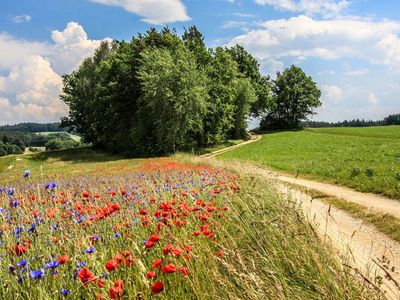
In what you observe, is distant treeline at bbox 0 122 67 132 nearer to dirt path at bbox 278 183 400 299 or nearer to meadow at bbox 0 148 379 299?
dirt path at bbox 278 183 400 299

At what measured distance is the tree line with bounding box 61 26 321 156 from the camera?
3888 cm

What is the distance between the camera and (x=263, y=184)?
30.7ft

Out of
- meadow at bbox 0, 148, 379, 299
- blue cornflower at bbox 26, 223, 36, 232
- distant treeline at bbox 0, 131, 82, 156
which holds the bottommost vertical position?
distant treeline at bbox 0, 131, 82, 156

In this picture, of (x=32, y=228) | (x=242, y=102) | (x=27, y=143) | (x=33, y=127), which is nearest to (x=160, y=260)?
(x=32, y=228)

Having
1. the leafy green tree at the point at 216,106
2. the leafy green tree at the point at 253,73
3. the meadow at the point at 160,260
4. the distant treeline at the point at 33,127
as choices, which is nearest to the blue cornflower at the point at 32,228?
the meadow at the point at 160,260

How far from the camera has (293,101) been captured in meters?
81.5

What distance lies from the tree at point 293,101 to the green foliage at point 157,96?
22.5 metres

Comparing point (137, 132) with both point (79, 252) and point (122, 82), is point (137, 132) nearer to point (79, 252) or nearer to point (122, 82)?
point (122, 82)

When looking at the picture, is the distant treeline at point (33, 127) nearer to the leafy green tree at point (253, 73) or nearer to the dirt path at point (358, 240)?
the leafy green tree at point (253, 73)

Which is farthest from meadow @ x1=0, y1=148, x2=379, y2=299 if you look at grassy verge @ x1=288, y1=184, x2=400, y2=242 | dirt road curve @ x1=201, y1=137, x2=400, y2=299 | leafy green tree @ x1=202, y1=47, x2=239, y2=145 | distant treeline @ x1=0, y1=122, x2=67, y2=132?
distant treeline @ x1=0, y1=122, x2=67, y2=132

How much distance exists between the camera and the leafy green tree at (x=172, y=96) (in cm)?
3834

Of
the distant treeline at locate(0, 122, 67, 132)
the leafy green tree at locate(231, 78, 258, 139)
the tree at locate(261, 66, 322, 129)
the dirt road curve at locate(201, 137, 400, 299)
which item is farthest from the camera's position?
the distant treeline at locate(0, 122, 67, 132)

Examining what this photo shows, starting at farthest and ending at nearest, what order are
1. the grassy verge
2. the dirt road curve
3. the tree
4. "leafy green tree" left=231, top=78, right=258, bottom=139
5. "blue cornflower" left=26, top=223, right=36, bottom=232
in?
the tree
"leafy green tree" left=231, top=78, right=258, bottom=139
the grassy verge
the dirt road curve
"blue cornflower" left=26, top=223, right=36, bottom=232

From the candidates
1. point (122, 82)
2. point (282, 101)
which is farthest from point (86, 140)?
point (282, 101)
